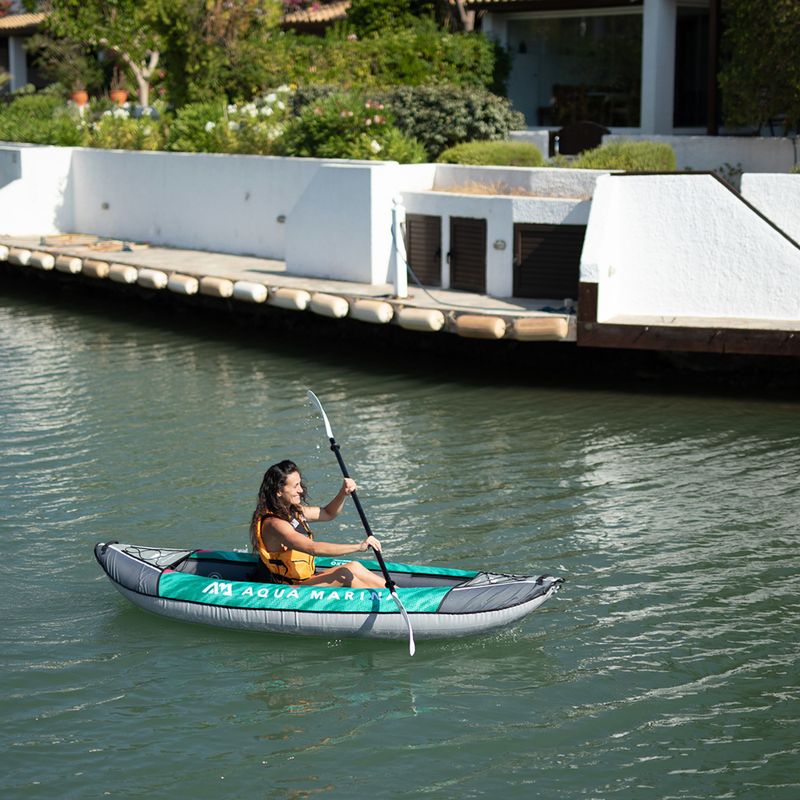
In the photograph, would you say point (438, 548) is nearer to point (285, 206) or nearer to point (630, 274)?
point (630, 274)

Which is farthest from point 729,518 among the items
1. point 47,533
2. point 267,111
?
point 267,111

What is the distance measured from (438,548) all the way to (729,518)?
2780mm

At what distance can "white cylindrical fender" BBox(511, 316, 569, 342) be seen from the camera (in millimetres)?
16953

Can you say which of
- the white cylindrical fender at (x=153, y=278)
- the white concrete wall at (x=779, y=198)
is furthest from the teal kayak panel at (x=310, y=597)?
the white cylindrical fender at (x=153, y=278)

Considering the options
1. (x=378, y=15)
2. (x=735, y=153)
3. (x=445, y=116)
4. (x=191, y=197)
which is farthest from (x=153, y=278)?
(x=378, y=15)

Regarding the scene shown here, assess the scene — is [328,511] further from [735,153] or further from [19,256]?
[19,256]

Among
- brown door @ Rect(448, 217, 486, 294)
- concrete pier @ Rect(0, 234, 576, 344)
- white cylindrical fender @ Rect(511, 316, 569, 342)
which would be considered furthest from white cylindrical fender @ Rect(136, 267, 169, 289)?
white cylindrical fender @ Rect(511, 316, 569, 342)

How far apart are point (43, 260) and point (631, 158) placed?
10.3m

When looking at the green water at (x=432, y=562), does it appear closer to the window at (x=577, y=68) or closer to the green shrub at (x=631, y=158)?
the green shrub at (x=631, y=158)

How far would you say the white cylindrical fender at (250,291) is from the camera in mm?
19906

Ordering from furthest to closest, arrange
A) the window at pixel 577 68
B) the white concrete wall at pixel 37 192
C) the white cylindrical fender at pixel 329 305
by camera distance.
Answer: the window at pixel 577 68 → the white concrete wall at pixel 37 192 → the white cylindrical fender at pixel 329 305

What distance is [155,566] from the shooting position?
33.8 feet

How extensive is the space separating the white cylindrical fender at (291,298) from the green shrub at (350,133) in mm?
3423

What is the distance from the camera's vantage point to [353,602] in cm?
972
